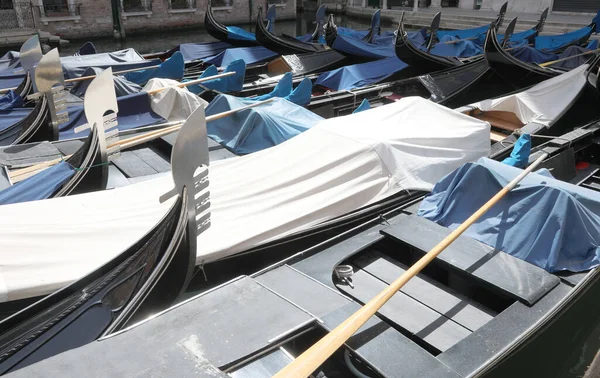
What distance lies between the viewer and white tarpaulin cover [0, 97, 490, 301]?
183cm

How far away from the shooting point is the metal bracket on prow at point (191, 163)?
5.40ft

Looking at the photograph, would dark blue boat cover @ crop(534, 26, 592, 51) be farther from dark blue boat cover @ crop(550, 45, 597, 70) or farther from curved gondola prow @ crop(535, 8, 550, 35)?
dark blue boat cover @ crop(550, 45, 597, 70)

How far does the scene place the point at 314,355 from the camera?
1220mm

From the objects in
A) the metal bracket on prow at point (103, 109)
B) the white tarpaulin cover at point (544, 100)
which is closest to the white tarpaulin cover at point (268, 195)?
the metal bracket on prow at point (103, 109)

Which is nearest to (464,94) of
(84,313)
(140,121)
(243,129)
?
(243,129)

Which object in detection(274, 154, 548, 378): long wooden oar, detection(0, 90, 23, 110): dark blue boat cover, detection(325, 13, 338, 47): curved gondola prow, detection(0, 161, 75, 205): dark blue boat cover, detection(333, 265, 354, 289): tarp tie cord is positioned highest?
detection(325, 13, 338, 47): curved gondola prow

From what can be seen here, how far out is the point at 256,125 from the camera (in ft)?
11.0

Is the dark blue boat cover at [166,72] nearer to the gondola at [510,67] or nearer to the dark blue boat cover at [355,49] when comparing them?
the dark blue boat cover at [355,49]

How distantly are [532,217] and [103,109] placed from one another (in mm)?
2158

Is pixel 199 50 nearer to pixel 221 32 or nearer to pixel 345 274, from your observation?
pixel 221 32

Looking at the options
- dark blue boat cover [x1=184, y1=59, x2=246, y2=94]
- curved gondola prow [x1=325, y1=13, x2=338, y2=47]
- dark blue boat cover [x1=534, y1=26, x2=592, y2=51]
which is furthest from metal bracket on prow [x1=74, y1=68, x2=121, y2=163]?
dark blue boat cover [x1=534, y1=26, x2=592, y2=51]

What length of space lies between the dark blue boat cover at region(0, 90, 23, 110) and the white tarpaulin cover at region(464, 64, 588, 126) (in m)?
3.74

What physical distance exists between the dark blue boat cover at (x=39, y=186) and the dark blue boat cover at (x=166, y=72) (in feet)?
9.47

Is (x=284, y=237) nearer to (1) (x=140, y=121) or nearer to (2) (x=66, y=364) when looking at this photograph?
(2) (x=66, y=364)
